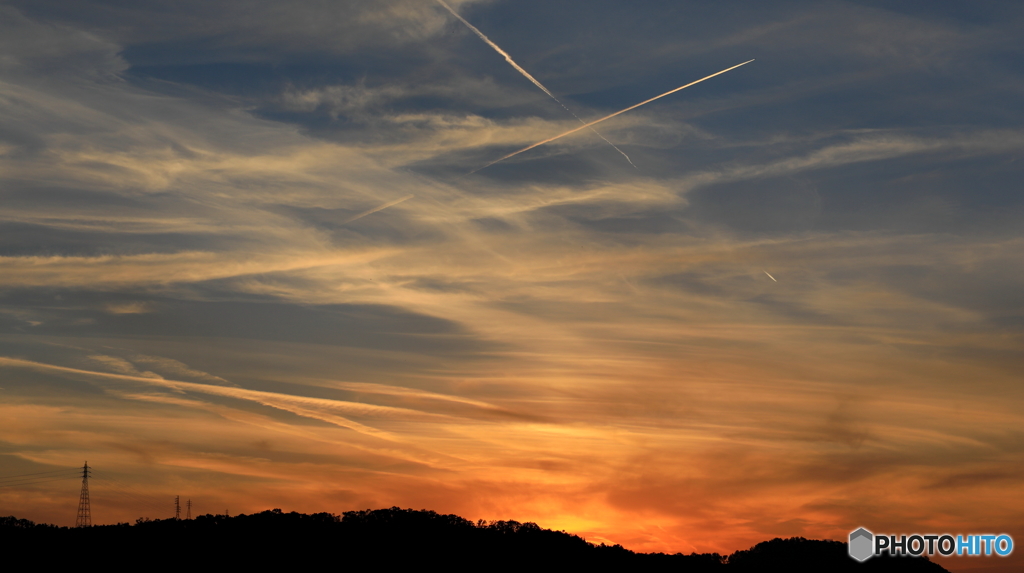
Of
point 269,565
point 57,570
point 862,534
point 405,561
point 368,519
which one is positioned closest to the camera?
point 862,534

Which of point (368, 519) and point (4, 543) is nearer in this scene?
point (4, 543)

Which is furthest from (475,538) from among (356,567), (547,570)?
(356,567)

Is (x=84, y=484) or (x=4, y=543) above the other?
(x=84, y=484)

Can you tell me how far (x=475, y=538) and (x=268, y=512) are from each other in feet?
160

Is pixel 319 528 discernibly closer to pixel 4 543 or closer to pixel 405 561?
pixel 405 561

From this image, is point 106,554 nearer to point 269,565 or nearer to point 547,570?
point 269,565

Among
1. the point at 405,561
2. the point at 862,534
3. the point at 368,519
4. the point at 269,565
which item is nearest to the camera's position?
the point at 862,534

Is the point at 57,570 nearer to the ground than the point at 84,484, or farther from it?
nearer to the ground

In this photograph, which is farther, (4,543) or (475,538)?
(475,538)

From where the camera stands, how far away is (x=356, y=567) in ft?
575

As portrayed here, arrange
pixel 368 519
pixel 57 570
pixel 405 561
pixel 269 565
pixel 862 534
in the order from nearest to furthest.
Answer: pixel 862 534 < pixel 57 570 < pixel 269 565 < pixel 405 561 < pixel 368 519

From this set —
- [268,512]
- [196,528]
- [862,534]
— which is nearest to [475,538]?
[268,512]

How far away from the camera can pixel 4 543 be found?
161 metres

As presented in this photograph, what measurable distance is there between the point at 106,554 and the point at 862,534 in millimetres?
140074
